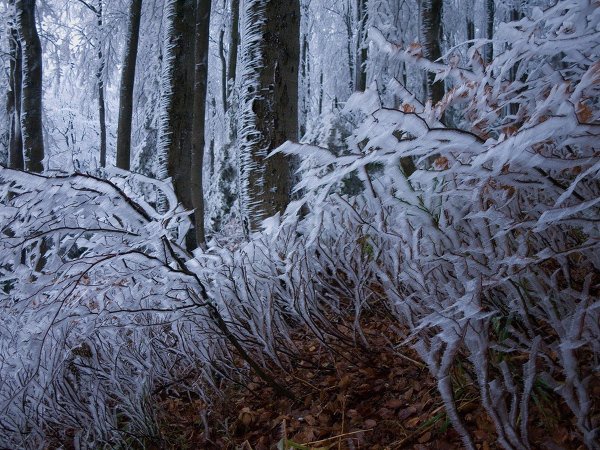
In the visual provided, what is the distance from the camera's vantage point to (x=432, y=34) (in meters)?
5.34

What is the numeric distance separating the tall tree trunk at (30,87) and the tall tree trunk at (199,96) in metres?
1.88

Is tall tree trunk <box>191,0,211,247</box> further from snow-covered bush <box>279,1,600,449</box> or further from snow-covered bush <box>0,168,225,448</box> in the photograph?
snow-covered bush <box>279,1,600,449</box>

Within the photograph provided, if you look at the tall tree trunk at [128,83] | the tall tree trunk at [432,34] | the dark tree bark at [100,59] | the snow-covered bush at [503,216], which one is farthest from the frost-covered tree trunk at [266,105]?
A: the dark tree bark at [100,59]

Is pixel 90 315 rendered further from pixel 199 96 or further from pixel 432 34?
pixel 432 34

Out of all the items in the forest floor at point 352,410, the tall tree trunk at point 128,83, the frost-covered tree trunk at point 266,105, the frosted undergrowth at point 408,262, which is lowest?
the forest floor at point 352,410

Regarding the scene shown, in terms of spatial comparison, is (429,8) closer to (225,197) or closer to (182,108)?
(182,108)

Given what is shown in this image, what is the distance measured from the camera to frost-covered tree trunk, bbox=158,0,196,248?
4.14 metres

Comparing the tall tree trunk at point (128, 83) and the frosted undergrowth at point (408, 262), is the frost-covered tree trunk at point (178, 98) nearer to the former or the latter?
the frosted undergrowth at point (408, 262)

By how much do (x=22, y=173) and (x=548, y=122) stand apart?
150cm

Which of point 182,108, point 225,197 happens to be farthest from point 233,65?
point 182,108

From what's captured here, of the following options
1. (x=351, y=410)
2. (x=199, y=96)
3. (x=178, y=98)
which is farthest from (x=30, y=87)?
(x=351, y=410)

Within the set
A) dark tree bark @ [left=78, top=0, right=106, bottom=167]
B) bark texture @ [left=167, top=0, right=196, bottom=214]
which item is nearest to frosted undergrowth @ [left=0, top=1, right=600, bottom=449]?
bark texture @ [left=167, top=0, right=196, bottom=214]

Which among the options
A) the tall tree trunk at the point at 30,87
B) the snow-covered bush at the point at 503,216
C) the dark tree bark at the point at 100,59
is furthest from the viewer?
the dark tree bark at the point at 100,59

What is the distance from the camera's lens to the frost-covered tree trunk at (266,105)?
2.87 m
